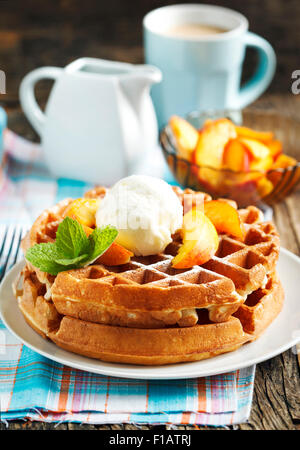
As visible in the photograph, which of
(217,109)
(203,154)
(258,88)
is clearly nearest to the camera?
(203,154)

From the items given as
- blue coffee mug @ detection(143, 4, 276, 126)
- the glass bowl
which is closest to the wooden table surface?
the glass bowl

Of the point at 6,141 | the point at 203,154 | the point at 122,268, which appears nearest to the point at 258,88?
the point at 203,154

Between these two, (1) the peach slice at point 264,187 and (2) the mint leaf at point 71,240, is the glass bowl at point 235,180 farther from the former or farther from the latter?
(2) the mint leaf at point 71,240

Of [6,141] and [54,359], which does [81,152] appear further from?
[54,359]

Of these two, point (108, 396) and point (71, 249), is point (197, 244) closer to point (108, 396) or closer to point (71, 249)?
point (71, 249)

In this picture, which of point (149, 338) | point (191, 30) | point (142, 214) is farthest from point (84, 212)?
point (191, 30)

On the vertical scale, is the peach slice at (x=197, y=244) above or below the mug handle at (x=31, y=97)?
above

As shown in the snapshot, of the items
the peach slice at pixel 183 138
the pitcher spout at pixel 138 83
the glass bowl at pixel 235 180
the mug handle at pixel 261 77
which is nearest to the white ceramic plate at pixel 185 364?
the glass bowl at pixel 235 180
